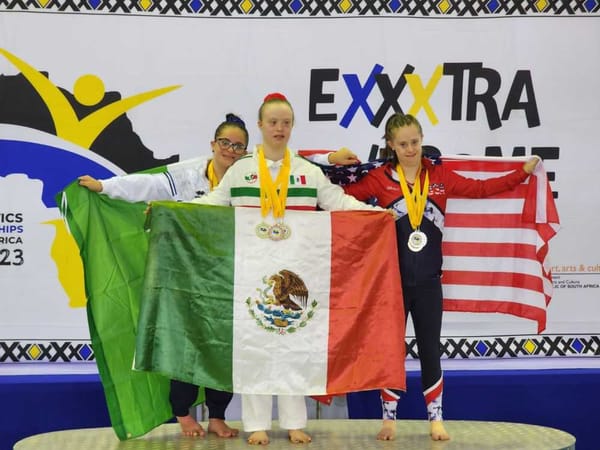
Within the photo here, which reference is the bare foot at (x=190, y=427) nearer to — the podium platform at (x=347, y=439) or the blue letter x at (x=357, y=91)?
the podium platform at (x=347, y=439)

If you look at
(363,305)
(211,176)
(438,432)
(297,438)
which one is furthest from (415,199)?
(297,438)

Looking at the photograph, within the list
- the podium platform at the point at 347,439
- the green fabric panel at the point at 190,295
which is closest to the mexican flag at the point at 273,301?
the green fabric panel at the point at 190,295

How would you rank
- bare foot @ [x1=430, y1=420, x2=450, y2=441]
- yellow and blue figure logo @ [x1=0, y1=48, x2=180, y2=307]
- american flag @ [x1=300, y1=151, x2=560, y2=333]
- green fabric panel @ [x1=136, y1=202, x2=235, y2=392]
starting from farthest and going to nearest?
1. yellow and blue figure logo @ [x1=0, y1=48, x2=180, y2=307]
2. american flag @ [x1=300, y1=151, x2=560, y2=333]
3. bare foot @ [x1=430, y1=420, x2=450, y2=441]
4. green fabric panel @ [x1=136, y1=202, x2=235, y2=392]

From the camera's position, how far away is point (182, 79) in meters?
5.23

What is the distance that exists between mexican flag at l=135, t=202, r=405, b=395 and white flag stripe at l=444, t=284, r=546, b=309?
Answer: 621 millimetres

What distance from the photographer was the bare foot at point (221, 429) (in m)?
4.38

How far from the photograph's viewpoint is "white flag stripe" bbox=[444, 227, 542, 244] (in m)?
4.77

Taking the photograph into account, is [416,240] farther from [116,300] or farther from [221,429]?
[116,300]

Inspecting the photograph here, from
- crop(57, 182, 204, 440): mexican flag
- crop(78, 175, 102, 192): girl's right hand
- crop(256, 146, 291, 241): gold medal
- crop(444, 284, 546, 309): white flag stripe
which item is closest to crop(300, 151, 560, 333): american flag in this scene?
crop(444, 284, 546, 309): white flag stripe

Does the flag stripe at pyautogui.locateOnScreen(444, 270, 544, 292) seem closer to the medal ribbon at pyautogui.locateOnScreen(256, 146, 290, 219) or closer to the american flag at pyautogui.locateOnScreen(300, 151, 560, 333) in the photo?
the american flag at pyautogui.locateOnScreen(300, 151, 560, 333)

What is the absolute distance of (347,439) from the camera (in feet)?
14.3

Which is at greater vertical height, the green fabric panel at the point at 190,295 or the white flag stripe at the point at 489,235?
the white flag stripe at the point at 489,235

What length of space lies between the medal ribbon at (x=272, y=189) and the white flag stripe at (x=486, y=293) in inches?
41.1

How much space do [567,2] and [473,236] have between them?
57.7 inches
